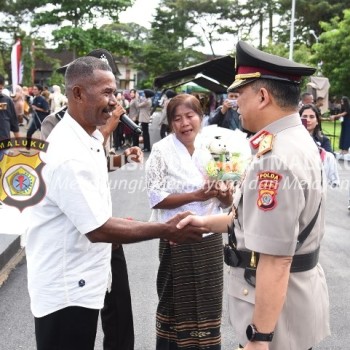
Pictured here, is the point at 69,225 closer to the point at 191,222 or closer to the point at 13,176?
the point at 191,222

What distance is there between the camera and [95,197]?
2.24 m

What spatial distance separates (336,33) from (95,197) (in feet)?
89.2

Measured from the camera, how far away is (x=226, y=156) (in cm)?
323

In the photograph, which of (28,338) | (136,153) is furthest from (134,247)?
(136,153)

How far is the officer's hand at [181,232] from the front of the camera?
8.50 feet

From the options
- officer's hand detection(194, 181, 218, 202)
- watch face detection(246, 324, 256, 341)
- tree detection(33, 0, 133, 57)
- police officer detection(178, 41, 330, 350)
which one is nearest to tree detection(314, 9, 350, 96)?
tree detection(33, 0, 133, 57)

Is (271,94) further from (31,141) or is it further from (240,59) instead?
(31,141)

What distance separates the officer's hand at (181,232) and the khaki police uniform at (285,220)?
1.48ft

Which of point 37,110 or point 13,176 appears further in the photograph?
point 37,110

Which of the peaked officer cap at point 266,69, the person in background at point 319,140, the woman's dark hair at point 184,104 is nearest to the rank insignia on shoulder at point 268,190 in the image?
the peaked officer cap at point 266,69

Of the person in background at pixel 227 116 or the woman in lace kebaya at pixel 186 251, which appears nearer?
the woman in lace kebaya at pixel 186 251

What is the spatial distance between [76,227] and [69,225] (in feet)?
0.17

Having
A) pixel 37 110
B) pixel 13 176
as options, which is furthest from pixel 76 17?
pixel 13 176

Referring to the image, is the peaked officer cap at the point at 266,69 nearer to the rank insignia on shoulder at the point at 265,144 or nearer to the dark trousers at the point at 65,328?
the rank insignia on shoulder at the point at 265,144
